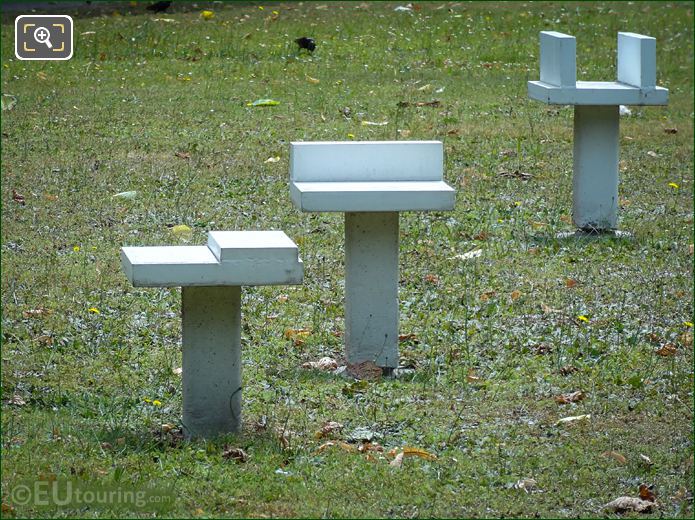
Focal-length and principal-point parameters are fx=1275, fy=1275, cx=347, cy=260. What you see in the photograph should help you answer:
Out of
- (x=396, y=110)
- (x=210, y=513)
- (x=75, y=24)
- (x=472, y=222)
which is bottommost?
(x=210, y=513)

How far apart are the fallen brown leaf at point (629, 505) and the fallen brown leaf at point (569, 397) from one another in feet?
3.94

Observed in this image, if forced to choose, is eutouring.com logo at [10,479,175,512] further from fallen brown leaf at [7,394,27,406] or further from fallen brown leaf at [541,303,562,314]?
fallen brown leaf at [541,303,562,314]

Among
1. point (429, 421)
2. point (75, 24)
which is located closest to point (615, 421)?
point (429, 421)

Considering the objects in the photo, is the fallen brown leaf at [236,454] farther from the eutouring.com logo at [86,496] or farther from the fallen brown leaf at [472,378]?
the fallen brown leaf at [472,378]

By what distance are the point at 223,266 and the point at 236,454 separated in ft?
2.74

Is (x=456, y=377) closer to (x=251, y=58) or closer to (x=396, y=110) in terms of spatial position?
(x=396, y=110)

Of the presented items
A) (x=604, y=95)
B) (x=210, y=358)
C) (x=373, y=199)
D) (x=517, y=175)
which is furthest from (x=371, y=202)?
(x=517, y=175)

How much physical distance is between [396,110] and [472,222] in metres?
4.20

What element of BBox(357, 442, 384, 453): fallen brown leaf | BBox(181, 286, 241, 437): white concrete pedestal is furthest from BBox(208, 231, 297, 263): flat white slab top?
BBox(357, 442, 384, 453): fallen brown leaf

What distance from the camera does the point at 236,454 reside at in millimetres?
5602

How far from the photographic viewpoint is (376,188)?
22.5 feet

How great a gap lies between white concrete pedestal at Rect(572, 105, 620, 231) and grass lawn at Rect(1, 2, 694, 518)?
11.0 inches

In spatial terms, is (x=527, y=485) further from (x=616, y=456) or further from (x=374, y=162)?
(x=374, y=162)

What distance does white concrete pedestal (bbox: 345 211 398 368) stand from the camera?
6.95m
